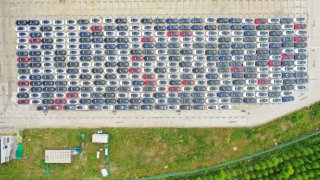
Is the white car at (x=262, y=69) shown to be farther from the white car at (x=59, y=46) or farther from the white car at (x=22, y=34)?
the white car at (x=22, y=34)

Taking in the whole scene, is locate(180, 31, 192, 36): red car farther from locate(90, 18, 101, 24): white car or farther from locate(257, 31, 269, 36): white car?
locate(90, 18, 101, 24): white car

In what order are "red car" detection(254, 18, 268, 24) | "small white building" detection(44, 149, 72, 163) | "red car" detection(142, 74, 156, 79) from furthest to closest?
"red car" detection(142, 74, 156, 79) < "red car" detection(254, 18, 268, 24) < "small white building" detection(44, 149, 72, 163)

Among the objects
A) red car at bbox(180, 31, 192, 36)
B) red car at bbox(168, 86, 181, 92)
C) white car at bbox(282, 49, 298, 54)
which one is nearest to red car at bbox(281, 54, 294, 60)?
white car at bbox(282, 49, 298, 54)

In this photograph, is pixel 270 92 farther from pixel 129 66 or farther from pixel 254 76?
pixel 129 66

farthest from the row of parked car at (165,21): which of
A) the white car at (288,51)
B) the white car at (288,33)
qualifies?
the white car at (288,51)

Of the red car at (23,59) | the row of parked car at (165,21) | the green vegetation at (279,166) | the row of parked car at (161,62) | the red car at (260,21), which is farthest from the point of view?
the red car at (23,59)

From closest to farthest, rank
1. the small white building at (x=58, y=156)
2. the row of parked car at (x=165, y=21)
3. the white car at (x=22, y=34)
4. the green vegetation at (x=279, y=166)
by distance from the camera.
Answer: the green vegetation at (x=279, y=166) < the small white building at (x=58, y=156) < the row of parked car at (x=165, y=21) < the white car at (x=22, y=34)
